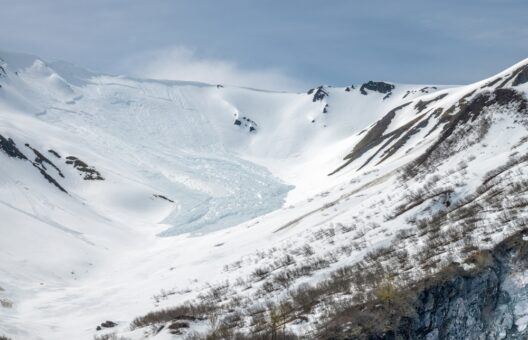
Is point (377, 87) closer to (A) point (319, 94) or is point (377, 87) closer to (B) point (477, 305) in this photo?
(A) point (319, 94)

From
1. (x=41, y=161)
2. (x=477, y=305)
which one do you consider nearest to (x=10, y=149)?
(x=41, y=161)

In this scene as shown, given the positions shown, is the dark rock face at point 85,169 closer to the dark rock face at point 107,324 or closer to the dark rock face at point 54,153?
the dark rock face at point 54,153

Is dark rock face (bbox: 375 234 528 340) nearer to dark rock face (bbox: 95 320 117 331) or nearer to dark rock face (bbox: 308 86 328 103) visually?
dark rock face (bbox: 95 320 117 331)

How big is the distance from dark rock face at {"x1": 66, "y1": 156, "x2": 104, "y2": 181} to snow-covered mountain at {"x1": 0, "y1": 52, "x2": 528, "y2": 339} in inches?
12.2

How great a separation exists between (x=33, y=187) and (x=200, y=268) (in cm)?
4000

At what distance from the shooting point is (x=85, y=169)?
3302 inches

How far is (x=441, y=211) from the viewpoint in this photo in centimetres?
2147

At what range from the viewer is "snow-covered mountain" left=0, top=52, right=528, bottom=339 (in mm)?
16234

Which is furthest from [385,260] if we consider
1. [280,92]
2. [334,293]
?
[280,92]

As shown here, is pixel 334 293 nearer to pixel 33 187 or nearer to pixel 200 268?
pixel 200 268

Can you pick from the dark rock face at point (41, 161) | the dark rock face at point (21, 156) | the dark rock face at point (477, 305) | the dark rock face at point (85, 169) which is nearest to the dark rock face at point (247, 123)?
the dark rock face at point (85, 169)

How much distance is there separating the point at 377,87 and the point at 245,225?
120 meters

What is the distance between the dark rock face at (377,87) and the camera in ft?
517

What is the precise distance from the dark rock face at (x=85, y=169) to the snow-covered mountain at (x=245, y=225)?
0.31m
